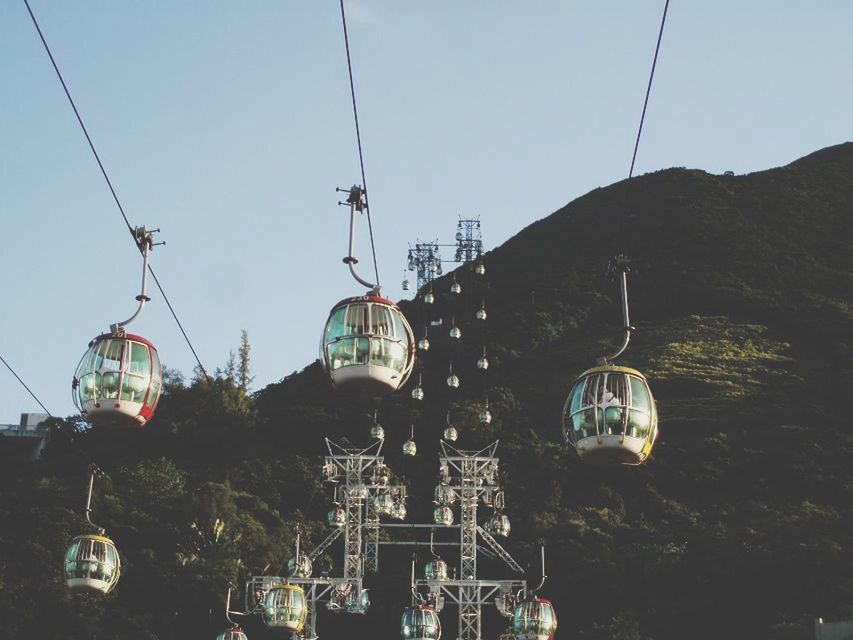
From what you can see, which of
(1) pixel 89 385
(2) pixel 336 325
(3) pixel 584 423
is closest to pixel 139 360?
(1) pixel 89 385

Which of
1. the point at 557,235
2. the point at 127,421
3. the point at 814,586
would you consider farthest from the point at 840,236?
the point at 127,421

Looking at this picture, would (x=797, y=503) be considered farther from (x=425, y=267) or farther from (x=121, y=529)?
(x=425, y=267)

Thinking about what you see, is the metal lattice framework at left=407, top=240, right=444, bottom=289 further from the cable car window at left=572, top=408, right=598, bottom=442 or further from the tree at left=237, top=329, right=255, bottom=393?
the cable car window at left=572, top=408, right=598, bottom=442

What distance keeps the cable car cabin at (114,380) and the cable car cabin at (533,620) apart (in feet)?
49.7

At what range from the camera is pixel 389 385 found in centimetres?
1251

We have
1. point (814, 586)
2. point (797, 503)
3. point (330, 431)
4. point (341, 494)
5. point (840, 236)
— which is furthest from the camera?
point (840, 236)

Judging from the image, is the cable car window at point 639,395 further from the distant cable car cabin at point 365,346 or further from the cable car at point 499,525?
the cable car at point 499,525

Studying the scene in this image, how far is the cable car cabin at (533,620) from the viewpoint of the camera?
27.3 meters

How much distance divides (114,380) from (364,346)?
10.0ft

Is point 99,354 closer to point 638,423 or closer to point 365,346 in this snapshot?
point 365,346

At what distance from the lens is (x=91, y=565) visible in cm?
2181

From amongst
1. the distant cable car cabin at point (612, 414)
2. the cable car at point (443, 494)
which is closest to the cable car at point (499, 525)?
the cable car at point (443, 494)

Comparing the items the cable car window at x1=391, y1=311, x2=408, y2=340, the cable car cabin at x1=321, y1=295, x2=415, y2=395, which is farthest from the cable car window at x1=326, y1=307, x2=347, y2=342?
the cable car window at x1=391, y1=311, x2=408, y2=340

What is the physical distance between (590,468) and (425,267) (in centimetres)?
3892
